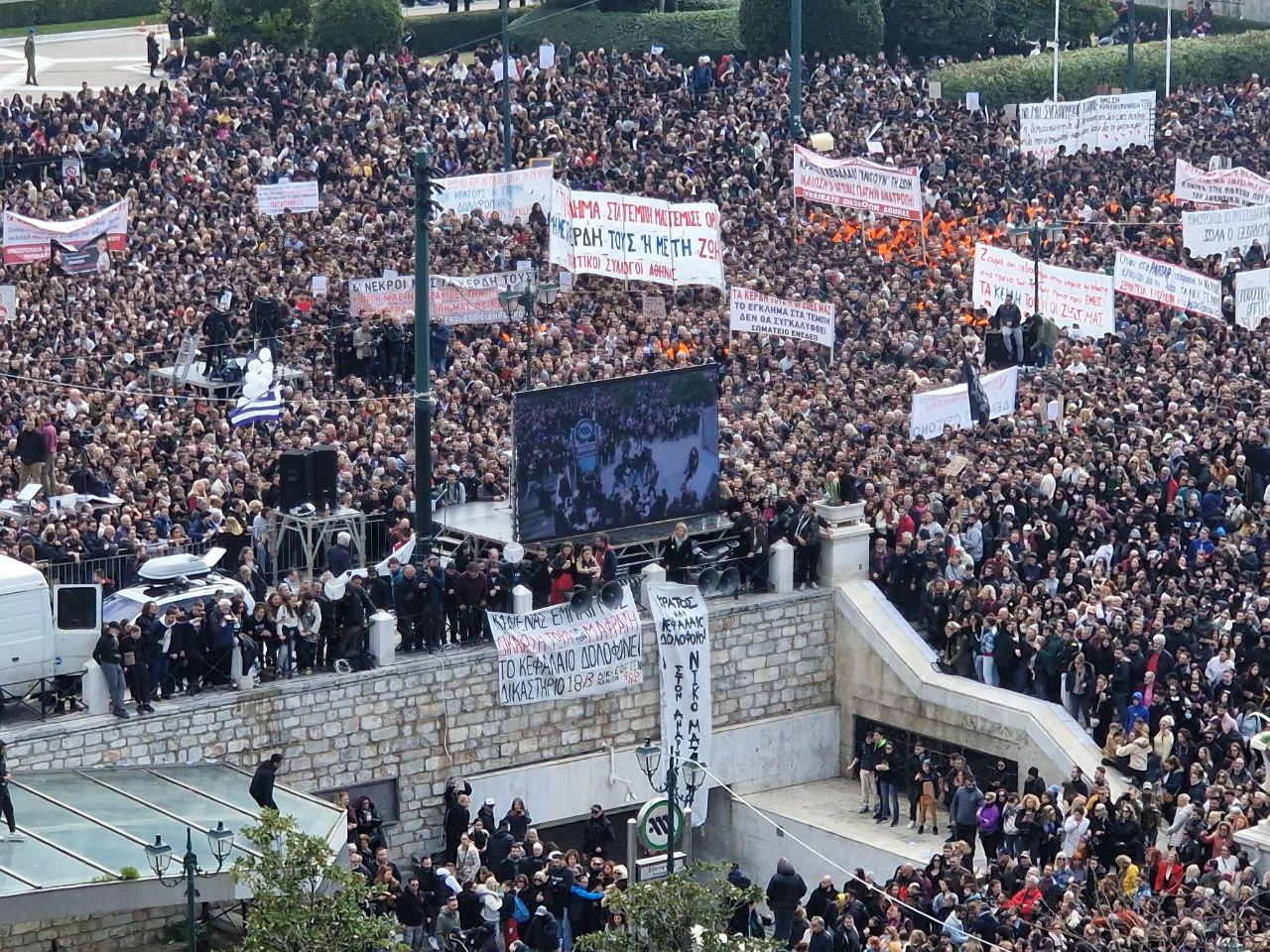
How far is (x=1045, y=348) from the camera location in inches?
1592

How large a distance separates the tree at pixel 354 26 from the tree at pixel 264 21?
480 millimetres

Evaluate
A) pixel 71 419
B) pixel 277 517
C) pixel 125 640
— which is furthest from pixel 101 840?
pixel 71 419

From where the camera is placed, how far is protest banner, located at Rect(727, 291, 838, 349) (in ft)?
129

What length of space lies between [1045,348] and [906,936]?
15.0 metres

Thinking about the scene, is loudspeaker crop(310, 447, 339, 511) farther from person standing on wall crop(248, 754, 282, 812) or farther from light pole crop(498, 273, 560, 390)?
light pole crop(498, 273, 560, 390)

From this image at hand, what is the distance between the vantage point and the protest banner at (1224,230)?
147 ft

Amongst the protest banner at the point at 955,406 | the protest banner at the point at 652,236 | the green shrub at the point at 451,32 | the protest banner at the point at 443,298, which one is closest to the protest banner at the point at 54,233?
the protest banner at the point at 443,298

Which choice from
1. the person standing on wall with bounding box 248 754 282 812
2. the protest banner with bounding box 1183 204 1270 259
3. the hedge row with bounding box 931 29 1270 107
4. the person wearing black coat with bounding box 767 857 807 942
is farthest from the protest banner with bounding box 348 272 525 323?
the hedge row with bounding box 931 29 1270 107

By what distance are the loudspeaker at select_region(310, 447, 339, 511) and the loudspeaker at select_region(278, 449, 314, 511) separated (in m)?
0.05

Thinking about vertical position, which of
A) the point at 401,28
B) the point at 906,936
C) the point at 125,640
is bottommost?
the point at 906,936

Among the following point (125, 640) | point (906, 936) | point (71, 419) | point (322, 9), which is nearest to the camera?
point (906, 936)

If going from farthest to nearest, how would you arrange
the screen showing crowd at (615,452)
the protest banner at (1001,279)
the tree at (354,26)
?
the tree at (354,26) < the protest banner at (1001,279) < the screen showing crowd at (615,452)

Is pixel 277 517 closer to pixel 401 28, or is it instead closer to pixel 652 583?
pixel 652 583

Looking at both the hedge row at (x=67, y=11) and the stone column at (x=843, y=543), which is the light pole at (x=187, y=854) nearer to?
the stone column at (x=843, y=543)
